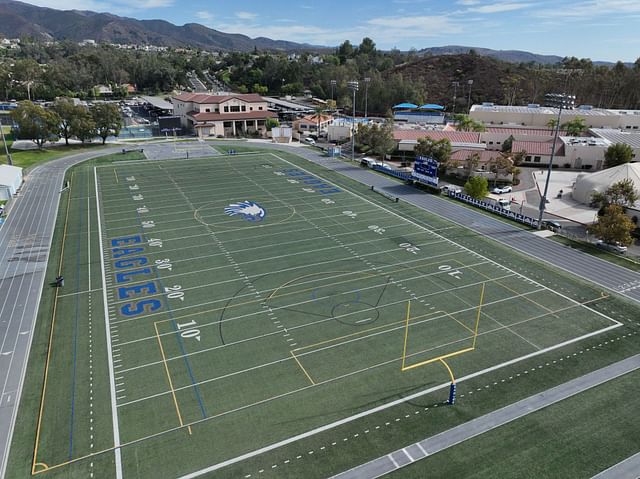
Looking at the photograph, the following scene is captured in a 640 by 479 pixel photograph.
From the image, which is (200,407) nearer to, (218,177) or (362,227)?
(362,227)

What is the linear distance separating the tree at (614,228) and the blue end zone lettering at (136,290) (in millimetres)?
36307

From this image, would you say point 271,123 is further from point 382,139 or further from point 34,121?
point 34,121

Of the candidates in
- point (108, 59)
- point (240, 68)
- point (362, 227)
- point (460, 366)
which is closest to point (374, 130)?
point (362, 227)

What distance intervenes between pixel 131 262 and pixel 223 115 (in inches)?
2711

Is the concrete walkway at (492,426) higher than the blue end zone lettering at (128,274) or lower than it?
lower

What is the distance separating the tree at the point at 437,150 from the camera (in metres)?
63.0

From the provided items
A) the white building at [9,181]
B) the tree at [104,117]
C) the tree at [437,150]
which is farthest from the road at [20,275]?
the tree at [437,150]

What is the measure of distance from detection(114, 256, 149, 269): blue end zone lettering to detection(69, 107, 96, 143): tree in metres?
53.3

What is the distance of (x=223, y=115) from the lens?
3755 inches

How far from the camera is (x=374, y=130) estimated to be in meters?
70.2

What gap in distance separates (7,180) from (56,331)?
34.7 metres

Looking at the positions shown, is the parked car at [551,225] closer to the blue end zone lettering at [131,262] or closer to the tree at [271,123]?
the blue end zone lettering at [131,262]

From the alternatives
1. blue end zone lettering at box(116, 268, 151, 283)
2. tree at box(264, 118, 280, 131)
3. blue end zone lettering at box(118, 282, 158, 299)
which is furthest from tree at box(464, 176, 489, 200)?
tree at box(264, 118, 280, 131)

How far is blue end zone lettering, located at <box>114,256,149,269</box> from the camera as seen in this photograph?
1288 inches
